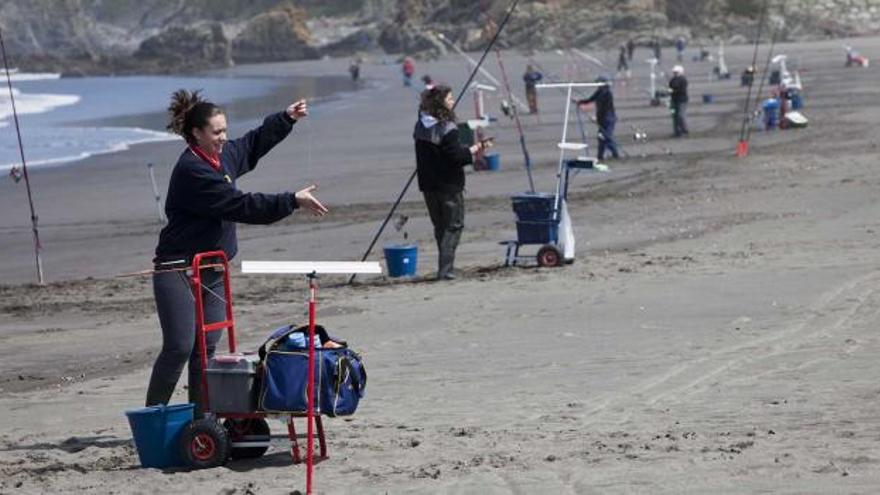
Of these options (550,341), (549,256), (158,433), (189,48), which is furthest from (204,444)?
(189,48)

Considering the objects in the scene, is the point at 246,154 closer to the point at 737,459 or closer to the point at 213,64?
the point at 737,459

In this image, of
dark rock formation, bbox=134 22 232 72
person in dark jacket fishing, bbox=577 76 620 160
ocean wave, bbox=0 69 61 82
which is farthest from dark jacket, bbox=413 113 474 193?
dark rock formation, bbox=134 22 232 72

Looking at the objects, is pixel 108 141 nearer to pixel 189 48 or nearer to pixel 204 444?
pixel 204 444

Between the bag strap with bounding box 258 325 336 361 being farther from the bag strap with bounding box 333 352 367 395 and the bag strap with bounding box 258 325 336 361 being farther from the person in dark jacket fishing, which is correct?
the person in dark jacket fishing

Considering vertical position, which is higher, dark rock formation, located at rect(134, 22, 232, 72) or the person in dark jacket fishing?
the person in dark jacket fishing

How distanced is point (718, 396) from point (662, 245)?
706cm

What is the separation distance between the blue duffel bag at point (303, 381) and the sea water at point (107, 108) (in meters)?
21.8

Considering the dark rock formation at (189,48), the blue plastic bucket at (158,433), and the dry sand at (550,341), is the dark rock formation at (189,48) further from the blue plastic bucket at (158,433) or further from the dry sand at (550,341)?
the blue plastic bucket at (158,433)

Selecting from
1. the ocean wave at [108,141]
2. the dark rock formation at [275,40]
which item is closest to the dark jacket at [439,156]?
the ocean wave at [108,141]

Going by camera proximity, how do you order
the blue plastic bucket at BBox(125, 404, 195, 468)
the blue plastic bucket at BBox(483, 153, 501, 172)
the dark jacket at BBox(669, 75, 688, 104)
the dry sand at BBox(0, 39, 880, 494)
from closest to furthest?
the dry sand at BBox(0, 39, 880, 494) → the blue plastic bucket at BBox(125, 404, 195, 468) → the blue plastic bucket at BBox(483, 153, 501, 172) → the dark jacket at BBox(669, 75, 688, 104)

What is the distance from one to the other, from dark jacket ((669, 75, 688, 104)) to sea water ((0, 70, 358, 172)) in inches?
320

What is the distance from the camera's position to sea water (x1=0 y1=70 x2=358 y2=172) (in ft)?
118

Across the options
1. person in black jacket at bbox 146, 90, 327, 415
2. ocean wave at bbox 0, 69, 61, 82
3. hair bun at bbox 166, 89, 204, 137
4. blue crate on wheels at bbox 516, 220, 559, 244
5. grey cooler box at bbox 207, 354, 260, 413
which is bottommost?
ocean wave at bbox 0, 69, 61, 82

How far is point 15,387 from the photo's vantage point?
10586 millimetres
